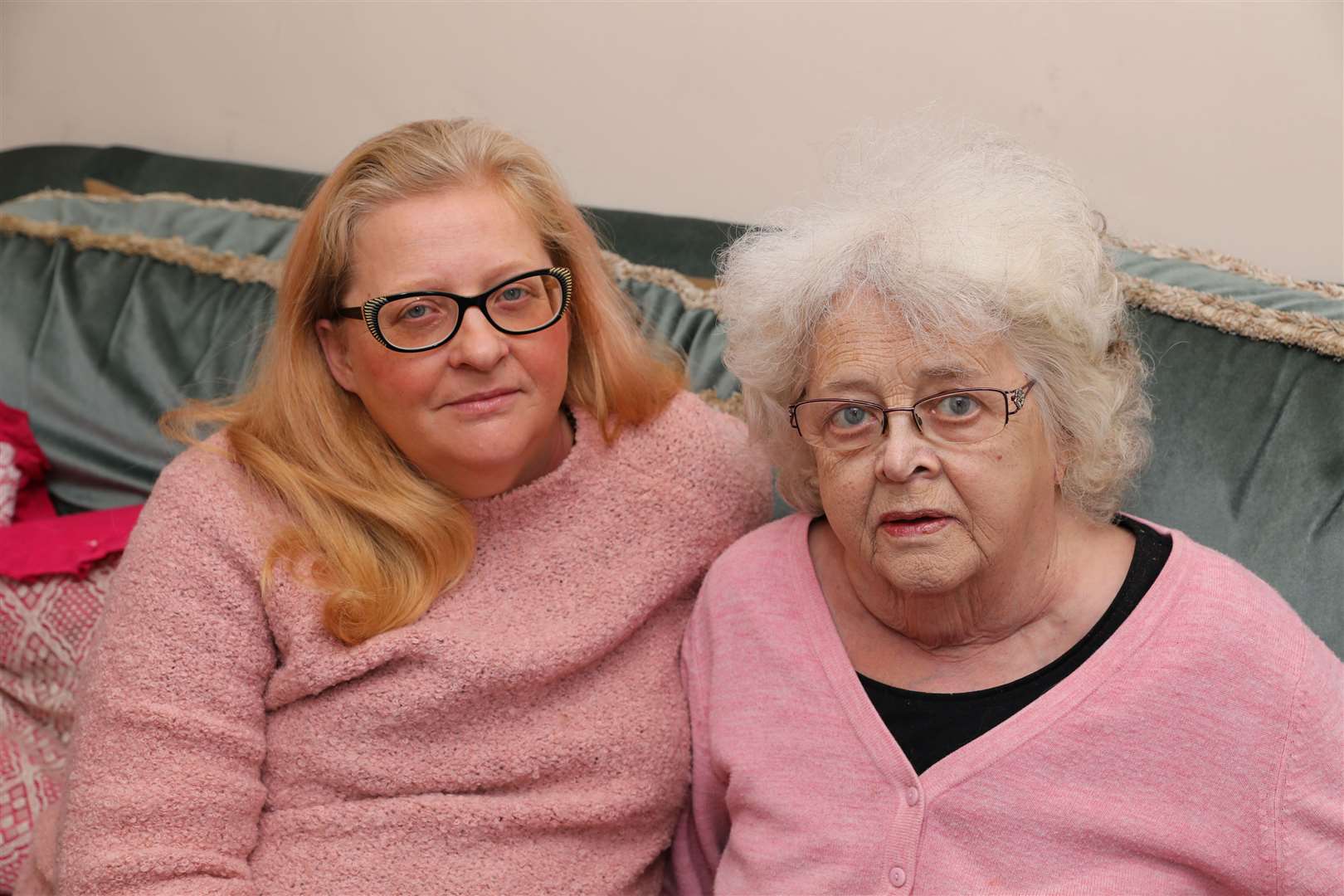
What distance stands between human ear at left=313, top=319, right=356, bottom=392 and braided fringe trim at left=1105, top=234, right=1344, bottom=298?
42.3 inches

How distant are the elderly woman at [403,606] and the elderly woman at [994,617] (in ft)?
0.79

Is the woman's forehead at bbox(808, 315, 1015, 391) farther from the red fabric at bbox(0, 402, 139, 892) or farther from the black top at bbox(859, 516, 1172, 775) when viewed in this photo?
the red fabric at bbox(0, 402, 139, 892)

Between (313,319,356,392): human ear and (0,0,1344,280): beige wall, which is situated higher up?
(0,0,1344,280): beige wall

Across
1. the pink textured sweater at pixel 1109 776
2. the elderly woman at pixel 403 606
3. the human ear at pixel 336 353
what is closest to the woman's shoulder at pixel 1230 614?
the pink textured sweater at pixel 1109 776

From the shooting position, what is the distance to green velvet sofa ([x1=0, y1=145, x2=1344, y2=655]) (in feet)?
5.29

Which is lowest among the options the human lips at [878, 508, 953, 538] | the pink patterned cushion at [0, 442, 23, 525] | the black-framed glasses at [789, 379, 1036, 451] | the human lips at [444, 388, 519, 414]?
the pink patterned cushion at [0, 442, 23, 525]

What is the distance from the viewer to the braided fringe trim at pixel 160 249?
242cm

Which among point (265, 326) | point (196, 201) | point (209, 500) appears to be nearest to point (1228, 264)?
point (209, 500)

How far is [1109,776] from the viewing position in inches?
54.8

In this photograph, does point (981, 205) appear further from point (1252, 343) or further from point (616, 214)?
point (616, 214)

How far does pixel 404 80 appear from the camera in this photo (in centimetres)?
268

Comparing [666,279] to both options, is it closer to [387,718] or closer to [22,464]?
[387,718]

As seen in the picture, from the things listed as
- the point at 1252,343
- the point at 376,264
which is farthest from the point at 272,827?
the point at 1252,343

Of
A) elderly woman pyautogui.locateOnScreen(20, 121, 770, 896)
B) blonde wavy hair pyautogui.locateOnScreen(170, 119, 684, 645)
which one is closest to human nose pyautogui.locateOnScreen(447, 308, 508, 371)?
elderly woman pyautogui.locateOnScreen(20, 121, 770, 896)
